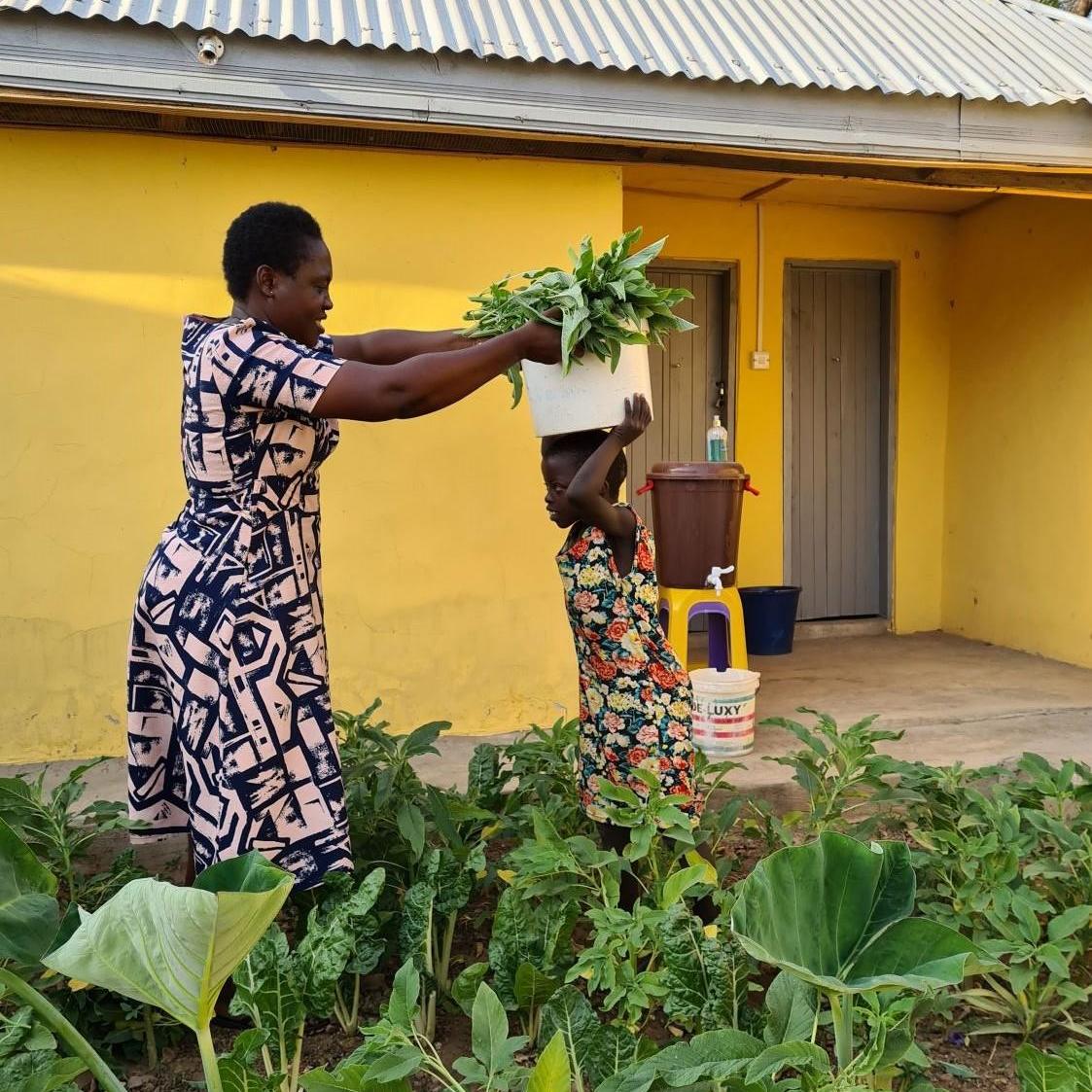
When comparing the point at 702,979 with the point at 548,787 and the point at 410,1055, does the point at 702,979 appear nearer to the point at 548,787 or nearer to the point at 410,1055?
the point at 410,1055

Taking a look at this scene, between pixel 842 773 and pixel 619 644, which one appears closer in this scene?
pixel 619 644

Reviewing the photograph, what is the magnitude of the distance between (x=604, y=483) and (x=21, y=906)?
1523mm

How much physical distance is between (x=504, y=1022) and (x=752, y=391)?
16.6 ft

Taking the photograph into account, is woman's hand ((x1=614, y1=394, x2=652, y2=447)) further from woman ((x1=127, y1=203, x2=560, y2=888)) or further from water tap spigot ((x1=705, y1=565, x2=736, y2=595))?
water tap spigot ((x1=705, y1=565, x2=736, y2=595))

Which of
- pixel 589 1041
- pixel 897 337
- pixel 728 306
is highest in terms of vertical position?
pixel 728 306

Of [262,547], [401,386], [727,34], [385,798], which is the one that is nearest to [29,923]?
[262,547]

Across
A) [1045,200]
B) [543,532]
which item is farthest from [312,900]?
[1045,200]

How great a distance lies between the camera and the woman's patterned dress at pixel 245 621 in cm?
199

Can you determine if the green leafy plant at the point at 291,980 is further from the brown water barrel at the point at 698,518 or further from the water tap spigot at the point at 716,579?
the brown water barrel at the point at 698,518

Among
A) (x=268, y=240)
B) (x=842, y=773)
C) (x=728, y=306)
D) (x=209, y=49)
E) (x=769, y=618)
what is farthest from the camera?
(x=728, y=306)

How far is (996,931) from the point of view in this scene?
228 cm

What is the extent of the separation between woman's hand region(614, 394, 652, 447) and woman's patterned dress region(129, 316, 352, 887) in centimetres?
70

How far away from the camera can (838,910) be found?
4.83ft

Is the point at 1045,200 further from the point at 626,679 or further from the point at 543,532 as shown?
the point at 626,679
